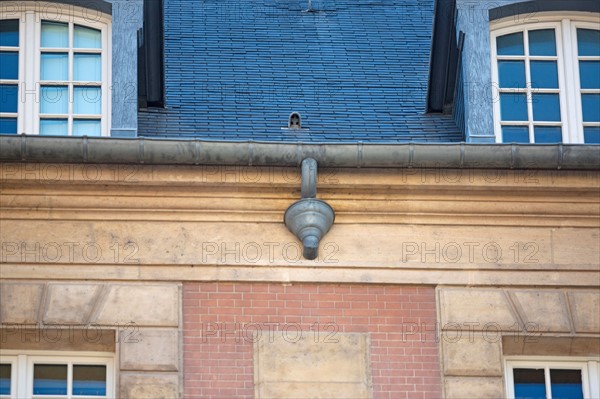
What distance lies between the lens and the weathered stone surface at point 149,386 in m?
12.4

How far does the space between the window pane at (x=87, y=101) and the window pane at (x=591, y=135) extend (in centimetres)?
396

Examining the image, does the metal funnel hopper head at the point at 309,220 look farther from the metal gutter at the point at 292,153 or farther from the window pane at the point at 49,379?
the window pane at the point at 49,379

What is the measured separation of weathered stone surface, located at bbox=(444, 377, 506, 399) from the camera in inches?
493

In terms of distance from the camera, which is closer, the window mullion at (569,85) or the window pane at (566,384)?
the window pane at (566,384)

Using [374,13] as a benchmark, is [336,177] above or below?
below

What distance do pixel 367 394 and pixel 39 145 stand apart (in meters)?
3.10

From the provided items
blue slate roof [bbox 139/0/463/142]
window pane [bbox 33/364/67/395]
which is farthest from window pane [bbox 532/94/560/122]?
window pane [bbox 33/364/67/395]

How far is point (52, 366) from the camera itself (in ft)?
41.9

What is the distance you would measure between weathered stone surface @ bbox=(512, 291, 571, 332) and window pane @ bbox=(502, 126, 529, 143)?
4.54ft

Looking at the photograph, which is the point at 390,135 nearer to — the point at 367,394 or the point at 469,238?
the point at 469,238

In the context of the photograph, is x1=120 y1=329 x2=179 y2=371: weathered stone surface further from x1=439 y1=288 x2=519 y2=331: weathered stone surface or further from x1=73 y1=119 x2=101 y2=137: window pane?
x1=439 y1=288 x2=519 y2=331: weathered stone surface

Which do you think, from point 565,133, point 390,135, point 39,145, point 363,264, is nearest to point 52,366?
point 39,145

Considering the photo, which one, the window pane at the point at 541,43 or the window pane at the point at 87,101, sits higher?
the window pane at the point at 541,43

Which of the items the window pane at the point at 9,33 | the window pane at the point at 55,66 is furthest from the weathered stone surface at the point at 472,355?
the window pane at the point at 9,33
